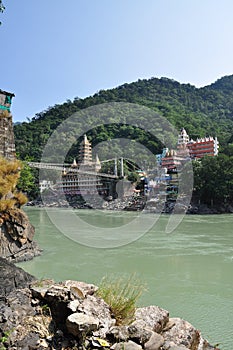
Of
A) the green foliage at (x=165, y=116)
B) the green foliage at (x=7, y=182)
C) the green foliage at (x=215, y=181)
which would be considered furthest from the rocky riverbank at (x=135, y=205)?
the green foliage at (x=7, y=182)

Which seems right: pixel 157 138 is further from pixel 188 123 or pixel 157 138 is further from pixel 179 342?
pixel 179 342

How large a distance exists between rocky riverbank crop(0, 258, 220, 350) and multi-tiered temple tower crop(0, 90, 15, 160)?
5.49 metres

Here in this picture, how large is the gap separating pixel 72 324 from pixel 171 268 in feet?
15.5

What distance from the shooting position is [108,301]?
7.66ft

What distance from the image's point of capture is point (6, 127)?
25.3 feet

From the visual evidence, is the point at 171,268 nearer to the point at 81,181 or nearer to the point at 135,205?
the point at 135,205

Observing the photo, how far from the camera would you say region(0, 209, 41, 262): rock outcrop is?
667 centimetres

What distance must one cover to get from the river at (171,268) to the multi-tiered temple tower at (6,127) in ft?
8.53

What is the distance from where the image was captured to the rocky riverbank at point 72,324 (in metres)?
1.92

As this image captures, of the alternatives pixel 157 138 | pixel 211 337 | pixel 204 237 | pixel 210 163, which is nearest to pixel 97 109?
pixel 157 138

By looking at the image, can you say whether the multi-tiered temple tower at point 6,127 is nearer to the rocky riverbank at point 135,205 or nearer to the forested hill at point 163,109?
the rocky riverbank at point 135,205

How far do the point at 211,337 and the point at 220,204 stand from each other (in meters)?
18.8

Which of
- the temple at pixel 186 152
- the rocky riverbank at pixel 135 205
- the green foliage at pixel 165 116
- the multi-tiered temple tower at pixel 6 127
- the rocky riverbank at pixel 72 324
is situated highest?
the green foliage at pixel 165 116

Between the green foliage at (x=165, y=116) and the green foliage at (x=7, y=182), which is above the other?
the green foliage at (x=165, y=116)
